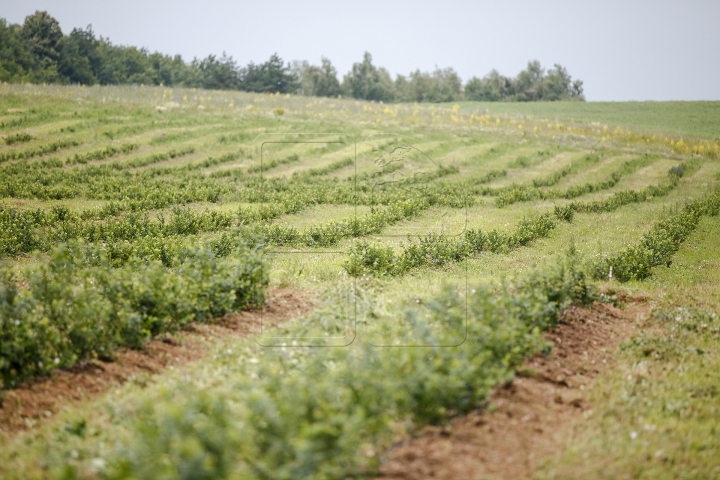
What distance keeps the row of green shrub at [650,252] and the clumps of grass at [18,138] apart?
26937 mm

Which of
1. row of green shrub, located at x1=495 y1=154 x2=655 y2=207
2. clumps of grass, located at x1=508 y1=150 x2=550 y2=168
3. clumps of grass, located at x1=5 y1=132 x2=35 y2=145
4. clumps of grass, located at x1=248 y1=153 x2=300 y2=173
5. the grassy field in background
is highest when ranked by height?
the grassy field in background

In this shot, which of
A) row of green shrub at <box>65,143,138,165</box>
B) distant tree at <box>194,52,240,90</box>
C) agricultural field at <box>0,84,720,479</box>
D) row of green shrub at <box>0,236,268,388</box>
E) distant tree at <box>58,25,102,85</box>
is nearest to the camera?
agricultural field at <box>0,84,720,479</box>

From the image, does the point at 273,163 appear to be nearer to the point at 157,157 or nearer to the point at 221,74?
the point at 157,157

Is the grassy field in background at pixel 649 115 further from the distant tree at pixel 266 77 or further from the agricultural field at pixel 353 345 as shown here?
the distant tree at pixel 266 77

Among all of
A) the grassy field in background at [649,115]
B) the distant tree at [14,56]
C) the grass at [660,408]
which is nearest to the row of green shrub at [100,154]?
the grass at [660,408]

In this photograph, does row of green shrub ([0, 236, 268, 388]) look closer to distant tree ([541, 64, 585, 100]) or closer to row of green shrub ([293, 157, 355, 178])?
row of green shrub ([293, 157, 355, 178])

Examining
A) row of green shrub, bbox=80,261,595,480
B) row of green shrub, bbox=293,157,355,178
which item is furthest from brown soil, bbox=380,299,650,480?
row of green shrub, bbox=293,157,355,178

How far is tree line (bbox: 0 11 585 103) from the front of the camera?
186 ft

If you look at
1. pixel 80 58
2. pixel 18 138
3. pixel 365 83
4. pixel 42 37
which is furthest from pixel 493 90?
pixel 18 138

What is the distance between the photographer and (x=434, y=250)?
40.2 ft

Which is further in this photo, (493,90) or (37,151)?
(493,90)

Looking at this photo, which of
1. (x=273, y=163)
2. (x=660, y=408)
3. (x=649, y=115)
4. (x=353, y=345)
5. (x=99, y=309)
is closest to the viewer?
(x=660, y=408)

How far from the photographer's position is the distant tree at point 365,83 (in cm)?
8419

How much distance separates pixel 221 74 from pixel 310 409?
3067 inches
